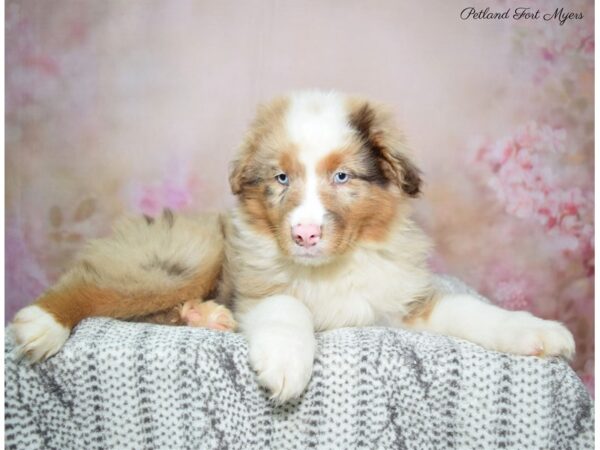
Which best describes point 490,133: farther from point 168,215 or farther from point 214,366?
point 214,366

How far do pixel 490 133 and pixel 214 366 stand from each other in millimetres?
1549

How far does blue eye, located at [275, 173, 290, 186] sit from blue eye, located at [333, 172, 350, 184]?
16cm

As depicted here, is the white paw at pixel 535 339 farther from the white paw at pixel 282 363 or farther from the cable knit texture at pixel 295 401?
the white paw at pixel 282 363

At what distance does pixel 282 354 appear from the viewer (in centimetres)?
164

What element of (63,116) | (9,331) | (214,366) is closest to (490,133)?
(214,366)

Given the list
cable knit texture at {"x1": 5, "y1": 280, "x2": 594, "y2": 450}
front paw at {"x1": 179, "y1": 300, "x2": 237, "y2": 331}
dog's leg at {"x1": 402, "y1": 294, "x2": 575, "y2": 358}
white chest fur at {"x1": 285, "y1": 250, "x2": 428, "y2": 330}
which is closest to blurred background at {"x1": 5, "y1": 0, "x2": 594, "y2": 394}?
white chest fur at {"x1": 285, "y1": 250, "x2": 428, "y2": 330}

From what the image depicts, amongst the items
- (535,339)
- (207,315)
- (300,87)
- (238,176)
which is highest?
(300,87)

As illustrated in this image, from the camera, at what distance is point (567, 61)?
7.39ft

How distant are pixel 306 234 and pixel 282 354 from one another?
379 mm

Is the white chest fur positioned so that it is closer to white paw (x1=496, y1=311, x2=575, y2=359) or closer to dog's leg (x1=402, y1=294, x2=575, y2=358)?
dog's leg (x1=402, y1=294, x2=575, y2=358)

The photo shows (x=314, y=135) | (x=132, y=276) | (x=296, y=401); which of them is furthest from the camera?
(x=132, y=276)

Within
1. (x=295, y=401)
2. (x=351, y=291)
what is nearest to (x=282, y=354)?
(x=295, y=401)

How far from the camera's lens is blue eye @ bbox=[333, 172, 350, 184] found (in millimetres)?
2023

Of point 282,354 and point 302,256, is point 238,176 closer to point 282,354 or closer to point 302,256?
point 302,256
